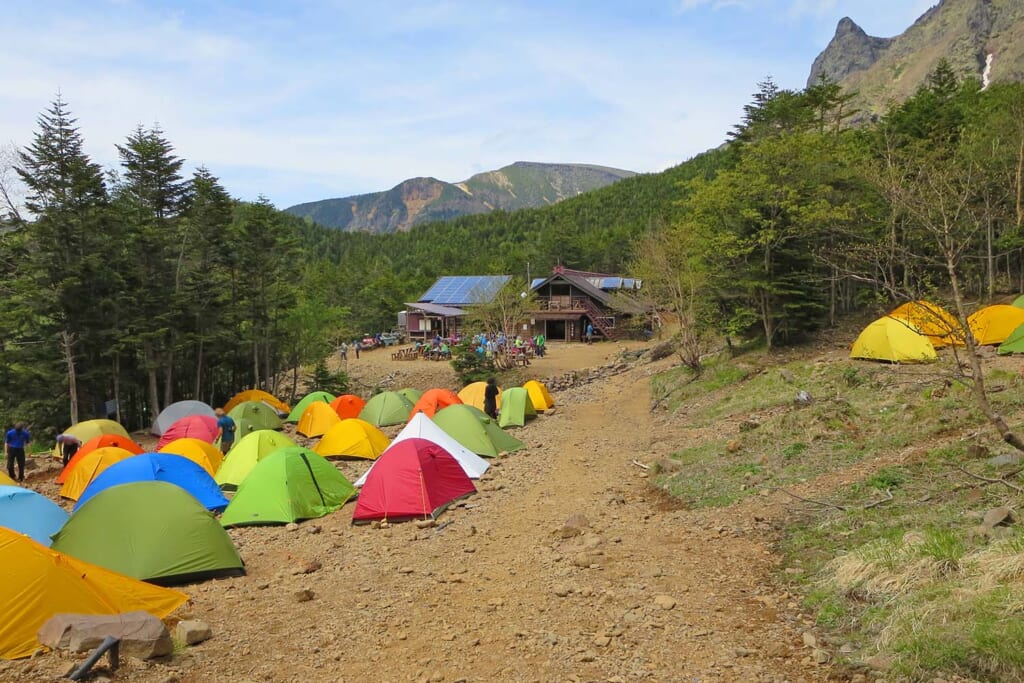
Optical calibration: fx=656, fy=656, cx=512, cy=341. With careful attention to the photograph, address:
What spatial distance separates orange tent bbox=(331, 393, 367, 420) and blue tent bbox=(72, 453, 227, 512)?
9.95m

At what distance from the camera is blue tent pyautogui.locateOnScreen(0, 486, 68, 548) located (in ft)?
30.1

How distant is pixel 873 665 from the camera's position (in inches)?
179

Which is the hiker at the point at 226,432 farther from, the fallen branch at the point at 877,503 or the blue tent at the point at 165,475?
the fallen branch at the point at 877,503

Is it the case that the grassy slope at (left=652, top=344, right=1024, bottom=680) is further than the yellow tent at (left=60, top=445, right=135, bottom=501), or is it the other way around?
the yellow tent at (left=60, top=445, right=135, bottom=501)

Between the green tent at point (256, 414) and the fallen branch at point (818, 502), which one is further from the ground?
the fallen branch at point (818, 502)

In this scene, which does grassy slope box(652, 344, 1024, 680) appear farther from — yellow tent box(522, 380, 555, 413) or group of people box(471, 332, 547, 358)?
group of people box(471, 332, 547, 358)

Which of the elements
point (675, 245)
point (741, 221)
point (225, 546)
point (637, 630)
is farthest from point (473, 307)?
point (637, 630)

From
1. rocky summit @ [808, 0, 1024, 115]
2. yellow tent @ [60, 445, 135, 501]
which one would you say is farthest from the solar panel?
rocky summit @ [808, 0, 1024, 115]

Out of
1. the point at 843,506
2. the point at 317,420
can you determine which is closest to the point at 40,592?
the point at 843,506

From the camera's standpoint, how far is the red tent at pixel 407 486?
10.1m

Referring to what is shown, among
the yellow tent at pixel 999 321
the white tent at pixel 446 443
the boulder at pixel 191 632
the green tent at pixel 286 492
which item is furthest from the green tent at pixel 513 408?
the boulder at pixel 191 632

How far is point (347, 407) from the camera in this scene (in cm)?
2261

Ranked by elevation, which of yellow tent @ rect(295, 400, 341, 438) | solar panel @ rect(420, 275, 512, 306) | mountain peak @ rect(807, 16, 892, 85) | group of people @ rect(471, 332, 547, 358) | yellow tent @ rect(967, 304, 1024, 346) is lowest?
yellow tent @ rect(295, 400, 341, 438)

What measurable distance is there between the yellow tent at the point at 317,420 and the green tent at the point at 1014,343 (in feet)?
60.9
